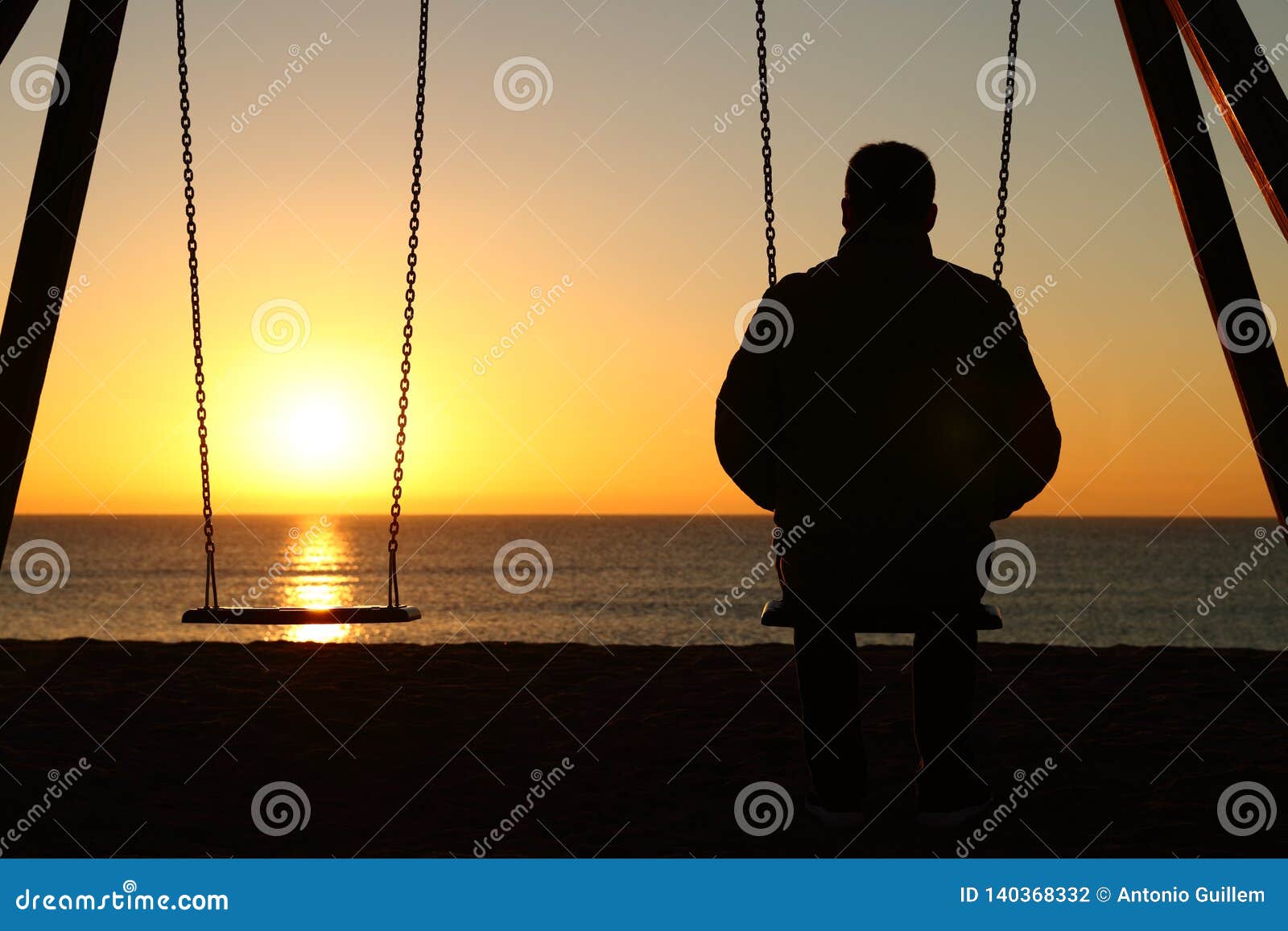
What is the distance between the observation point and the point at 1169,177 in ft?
16.4

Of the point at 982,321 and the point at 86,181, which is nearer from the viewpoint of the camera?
the point at 982,321

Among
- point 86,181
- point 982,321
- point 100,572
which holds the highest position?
point 100,572

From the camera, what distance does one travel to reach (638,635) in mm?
36281

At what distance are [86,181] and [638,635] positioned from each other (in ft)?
104

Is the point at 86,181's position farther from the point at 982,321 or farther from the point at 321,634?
the point at 321,634

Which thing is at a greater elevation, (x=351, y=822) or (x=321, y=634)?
(x=321, y=634)

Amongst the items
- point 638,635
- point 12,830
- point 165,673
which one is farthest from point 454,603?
point 12,830

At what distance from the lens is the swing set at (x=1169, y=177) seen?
15.4 ft

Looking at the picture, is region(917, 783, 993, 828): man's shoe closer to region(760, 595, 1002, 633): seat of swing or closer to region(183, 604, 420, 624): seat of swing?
region(760, 595, 1002, 633): seat of swing

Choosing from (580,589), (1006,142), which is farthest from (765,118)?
(580,589)

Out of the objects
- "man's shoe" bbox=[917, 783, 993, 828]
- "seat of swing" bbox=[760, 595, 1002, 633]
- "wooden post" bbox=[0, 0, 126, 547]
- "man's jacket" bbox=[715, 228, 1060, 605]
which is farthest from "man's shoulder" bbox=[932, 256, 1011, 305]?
"wooden post" bbox=[0, 0, 126, 547]

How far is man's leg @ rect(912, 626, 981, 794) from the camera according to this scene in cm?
377

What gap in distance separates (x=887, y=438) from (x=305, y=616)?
2.35 m

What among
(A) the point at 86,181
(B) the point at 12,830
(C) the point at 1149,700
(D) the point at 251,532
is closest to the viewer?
(B) the point at 12,830
